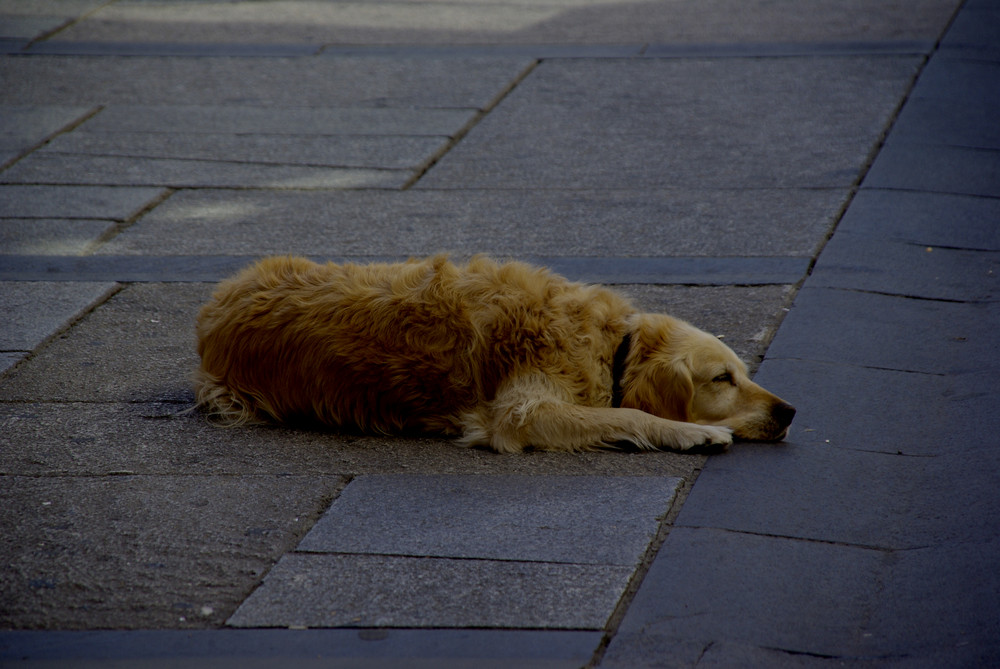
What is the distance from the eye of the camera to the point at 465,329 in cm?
450

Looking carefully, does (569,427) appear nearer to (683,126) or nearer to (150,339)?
(150,339)

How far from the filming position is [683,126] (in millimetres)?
8758

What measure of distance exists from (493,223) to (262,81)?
170 inches

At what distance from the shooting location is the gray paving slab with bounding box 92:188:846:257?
21.6 feet

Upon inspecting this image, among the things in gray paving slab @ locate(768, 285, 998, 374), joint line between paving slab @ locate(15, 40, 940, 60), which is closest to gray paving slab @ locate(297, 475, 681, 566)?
gray paving slab @ locate(768, 285, 998, 374)

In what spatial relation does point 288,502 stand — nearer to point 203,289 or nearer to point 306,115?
point 203,289

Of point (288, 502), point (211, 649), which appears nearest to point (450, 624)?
point (211, 649)

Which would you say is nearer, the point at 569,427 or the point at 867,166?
the point at 569,427

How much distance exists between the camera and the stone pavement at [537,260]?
3346 millimetres

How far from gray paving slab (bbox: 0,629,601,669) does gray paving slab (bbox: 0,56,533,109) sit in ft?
22.5

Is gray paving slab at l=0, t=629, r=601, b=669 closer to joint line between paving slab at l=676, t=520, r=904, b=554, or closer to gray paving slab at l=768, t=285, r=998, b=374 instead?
joint line between paving slab at l=676, t=520, r=904, b=554

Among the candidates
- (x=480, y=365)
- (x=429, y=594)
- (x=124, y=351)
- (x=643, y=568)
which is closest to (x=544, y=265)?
(x=480, y=365)

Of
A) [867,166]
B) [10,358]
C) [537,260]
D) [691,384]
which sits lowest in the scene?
[867,166]

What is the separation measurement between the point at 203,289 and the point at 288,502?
95.9 inches
